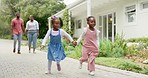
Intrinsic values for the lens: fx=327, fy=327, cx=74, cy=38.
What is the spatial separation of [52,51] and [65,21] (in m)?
18.8

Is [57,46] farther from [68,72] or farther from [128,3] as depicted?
[128,3]

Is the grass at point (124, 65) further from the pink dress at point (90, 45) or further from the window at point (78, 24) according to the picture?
the window at point (78, 24)

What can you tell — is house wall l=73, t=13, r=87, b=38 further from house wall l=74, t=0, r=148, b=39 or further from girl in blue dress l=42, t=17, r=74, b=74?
girl in blue dress l=42, t=17, r=74, b=74

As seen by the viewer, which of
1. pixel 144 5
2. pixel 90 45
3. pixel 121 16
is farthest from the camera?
pixel 121 16

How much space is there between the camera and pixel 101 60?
33.2 ft

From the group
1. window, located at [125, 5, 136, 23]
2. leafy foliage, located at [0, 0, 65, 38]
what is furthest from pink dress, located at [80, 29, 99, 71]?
leafy foliage, located at [0, 0, 65, 38]

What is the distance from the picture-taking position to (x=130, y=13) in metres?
18.2

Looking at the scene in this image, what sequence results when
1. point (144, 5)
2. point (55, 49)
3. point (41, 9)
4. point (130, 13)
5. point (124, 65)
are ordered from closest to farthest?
point (55, 49) < point (124, 65) < point (144, 5) < point (130, 13) < point (41, 9)

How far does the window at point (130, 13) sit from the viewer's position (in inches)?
696

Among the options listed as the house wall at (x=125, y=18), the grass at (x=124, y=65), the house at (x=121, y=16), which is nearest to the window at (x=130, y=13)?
the house at (x=121, y=16)

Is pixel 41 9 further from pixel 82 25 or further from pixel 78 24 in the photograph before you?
pixel 82 25

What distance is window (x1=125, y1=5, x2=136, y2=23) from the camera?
17.7 metres

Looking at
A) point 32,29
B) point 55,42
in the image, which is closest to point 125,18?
point 32,29

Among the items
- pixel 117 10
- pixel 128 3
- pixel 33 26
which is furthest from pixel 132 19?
pixel 33 26
